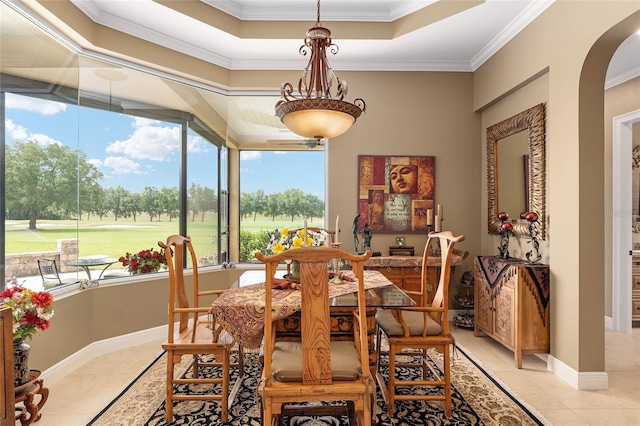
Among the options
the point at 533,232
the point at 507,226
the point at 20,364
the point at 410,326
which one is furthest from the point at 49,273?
the point at 533,232

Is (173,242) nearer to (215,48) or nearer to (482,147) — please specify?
(215,48)

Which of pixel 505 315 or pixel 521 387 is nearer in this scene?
pixel 521 387

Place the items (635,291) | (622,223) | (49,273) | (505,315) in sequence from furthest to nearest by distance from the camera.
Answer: (635,291) → (622,223) → (505,315) → (49,273)

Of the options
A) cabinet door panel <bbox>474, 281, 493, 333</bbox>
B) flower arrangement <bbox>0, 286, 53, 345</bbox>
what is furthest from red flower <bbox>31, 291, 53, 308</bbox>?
cabinet door panel <bbox>474, 281, 493, 333</bbox>

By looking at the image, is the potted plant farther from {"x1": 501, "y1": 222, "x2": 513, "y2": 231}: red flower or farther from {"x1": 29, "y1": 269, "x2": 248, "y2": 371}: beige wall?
{"x1": 501, "y1": 222, "x2": 513, "y2": 231}: red flower

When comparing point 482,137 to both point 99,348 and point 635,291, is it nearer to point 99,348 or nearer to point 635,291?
point 635,291

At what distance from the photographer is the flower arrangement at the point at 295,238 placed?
2407 mm

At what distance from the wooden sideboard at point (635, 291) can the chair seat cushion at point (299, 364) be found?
13.3 feet

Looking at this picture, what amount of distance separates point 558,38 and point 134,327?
459 centimetres

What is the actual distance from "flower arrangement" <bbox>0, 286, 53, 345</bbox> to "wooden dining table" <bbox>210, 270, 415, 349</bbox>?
1026 mm

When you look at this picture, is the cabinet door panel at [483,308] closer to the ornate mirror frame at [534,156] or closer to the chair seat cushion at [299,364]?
the ornate mirror frame at [534,156]

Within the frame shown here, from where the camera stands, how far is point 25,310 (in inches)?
83.7

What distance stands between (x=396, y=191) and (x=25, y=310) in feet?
11.7

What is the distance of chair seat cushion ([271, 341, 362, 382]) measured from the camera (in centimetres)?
174
